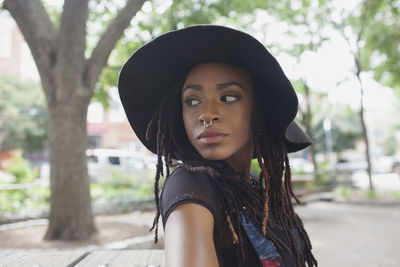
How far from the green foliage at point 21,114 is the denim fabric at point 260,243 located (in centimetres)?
2403

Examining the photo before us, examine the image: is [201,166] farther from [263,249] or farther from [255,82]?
[255,82]

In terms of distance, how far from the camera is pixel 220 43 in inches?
45.1

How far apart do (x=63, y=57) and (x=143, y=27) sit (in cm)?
231

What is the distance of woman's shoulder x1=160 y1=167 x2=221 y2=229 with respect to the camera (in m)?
0.94

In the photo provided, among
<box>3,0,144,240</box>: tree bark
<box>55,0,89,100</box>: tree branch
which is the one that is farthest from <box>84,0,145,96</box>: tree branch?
<box>55,0,89,100</box>: tree branch

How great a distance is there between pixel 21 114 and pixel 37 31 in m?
20.7

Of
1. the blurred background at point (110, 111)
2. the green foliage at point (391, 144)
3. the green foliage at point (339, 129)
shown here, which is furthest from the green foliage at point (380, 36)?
the green foliage at point (391, 144)

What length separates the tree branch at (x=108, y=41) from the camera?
16.0ft

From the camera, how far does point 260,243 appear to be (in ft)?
3.50

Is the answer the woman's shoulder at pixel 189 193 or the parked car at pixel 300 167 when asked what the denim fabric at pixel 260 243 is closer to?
the woman's shoulder at pixel 189 193

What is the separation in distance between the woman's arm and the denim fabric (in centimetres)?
18

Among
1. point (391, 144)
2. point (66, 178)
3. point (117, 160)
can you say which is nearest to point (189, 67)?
point (66, 178)

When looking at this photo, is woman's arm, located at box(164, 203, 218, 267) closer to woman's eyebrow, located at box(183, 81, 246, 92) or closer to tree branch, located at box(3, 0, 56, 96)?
woman's eyebrow, located at box(183, 81, 246, 92)

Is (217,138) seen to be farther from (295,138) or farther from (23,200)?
(23,200)
